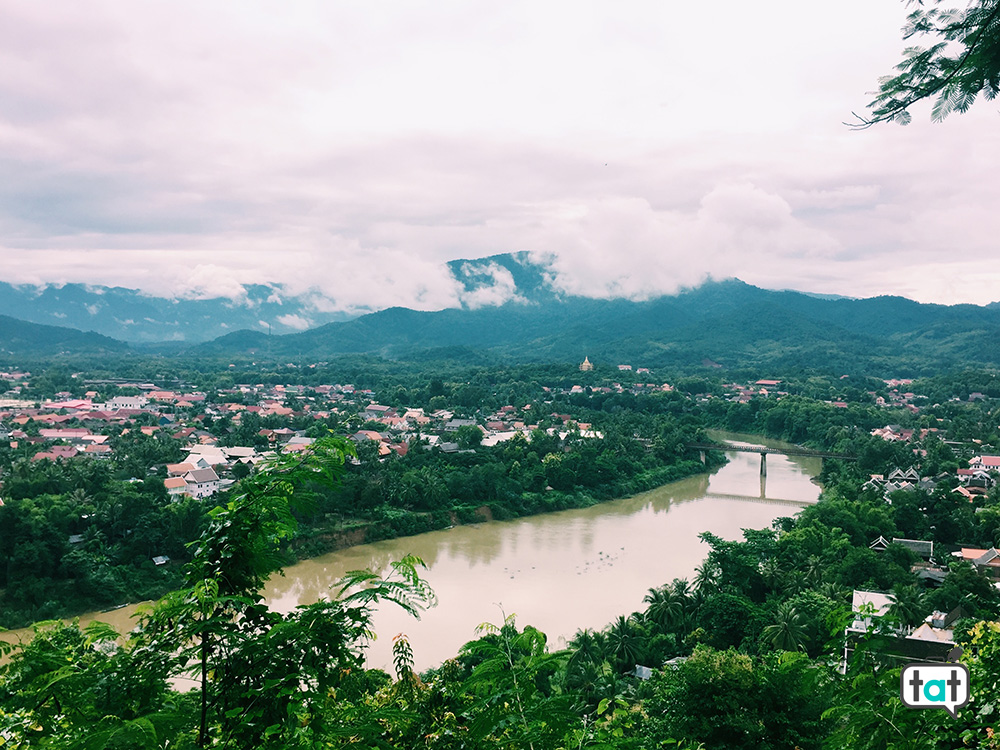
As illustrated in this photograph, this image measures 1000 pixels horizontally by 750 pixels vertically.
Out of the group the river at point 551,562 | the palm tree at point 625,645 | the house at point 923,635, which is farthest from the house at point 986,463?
the palm tree at point 625,645

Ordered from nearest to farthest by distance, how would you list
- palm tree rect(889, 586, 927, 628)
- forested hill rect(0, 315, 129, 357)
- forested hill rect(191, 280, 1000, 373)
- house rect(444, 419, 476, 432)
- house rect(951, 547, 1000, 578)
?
palm tree rect(889, 586, 927, 628) → house rect(951, 547, 1000, 578) → house rect(444, 419, 476, 432) → forested hill rect(191, 280, 1000, 373) → forested hill rect(0, 315, 129, 357)

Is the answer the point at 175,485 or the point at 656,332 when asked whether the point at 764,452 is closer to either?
the point at 175,485

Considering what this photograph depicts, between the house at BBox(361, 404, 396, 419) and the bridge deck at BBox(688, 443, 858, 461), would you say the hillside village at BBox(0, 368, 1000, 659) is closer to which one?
the house at BBox(361, 404, 396, 419)

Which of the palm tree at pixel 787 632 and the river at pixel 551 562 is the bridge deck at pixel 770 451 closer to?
the river at pixel 551 562

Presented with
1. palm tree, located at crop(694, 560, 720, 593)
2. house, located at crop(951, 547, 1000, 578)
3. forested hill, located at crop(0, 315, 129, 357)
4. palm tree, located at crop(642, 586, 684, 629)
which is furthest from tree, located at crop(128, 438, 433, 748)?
forested hill, located at crop(0, 315, 129, 357)

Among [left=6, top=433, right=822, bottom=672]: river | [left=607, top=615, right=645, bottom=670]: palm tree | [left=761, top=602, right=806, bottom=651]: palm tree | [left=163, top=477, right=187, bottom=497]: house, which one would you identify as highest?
[left=163, top=477, right=187, bottom=497]: house

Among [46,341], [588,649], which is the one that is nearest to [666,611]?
[588,649]

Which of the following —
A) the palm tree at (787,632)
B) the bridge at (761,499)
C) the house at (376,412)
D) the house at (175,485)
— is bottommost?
the bridge at (761,499)
